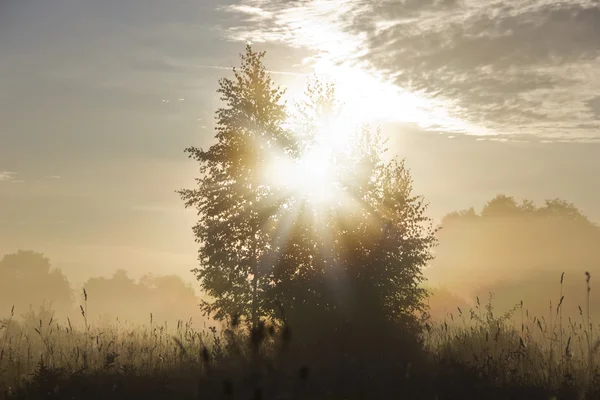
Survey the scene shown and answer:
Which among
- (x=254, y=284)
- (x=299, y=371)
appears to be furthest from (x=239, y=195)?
(x=299, y=371)

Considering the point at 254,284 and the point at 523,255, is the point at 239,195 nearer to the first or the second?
the point at 254,284

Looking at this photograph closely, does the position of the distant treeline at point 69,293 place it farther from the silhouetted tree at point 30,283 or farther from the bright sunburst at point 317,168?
the bright sunburst at point 317,168

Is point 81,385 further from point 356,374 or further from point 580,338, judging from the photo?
point 580,338

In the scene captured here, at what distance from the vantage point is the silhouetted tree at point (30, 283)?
118 metres

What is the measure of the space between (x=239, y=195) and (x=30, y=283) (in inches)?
4227

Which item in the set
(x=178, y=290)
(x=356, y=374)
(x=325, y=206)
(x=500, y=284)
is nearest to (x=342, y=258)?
(x=325, y=206)

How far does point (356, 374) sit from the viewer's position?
44.0 feet

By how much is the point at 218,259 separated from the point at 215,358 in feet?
27.9

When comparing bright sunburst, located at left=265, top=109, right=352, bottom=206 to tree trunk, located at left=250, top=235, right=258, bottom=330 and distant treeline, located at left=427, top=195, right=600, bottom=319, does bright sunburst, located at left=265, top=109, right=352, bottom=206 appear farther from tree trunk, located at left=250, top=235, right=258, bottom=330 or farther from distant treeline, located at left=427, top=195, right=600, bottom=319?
distant treeline, located at left=427, top=195, right=600, bottom=319

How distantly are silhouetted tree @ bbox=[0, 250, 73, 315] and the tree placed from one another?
4029 inches

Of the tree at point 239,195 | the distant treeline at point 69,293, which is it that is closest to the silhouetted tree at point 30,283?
the distant treeline at point 69,293

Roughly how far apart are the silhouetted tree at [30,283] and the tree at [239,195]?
10235 centimetres

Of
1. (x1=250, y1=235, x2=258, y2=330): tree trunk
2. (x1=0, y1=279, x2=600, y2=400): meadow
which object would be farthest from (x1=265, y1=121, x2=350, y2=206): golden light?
(x1=0, y1=279, x2=600, y2=400): meadow

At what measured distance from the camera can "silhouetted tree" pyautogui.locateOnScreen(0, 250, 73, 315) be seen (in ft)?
388
